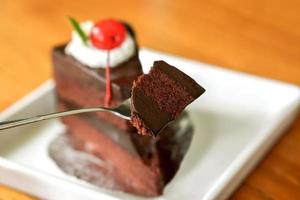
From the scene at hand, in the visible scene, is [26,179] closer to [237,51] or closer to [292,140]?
[292,140]

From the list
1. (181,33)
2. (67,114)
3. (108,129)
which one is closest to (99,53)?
(108,129)

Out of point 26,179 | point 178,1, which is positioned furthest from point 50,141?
point 178,1

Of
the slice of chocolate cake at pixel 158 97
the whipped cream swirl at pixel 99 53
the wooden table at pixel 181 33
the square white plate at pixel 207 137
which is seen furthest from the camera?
the wooden table at pixel 181 33

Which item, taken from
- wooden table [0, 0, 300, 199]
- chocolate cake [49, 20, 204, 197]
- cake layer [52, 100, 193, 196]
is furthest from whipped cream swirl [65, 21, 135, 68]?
wooden table [0, 0, 300, 199]

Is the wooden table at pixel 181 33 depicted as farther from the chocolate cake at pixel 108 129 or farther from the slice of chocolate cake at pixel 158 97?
the slice of chocolate cake at pixel 158 97

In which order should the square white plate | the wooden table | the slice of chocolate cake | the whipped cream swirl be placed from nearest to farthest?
the slice of chocolate cake → the square white plate → the whipped cream swirl → the wooden table

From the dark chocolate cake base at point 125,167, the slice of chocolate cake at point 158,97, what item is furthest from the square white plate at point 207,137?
the slice of chocolate cake at point 158,97

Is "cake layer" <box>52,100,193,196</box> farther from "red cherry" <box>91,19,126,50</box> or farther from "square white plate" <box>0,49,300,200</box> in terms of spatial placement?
"red cherry" <box>91,19,126,50</box>
